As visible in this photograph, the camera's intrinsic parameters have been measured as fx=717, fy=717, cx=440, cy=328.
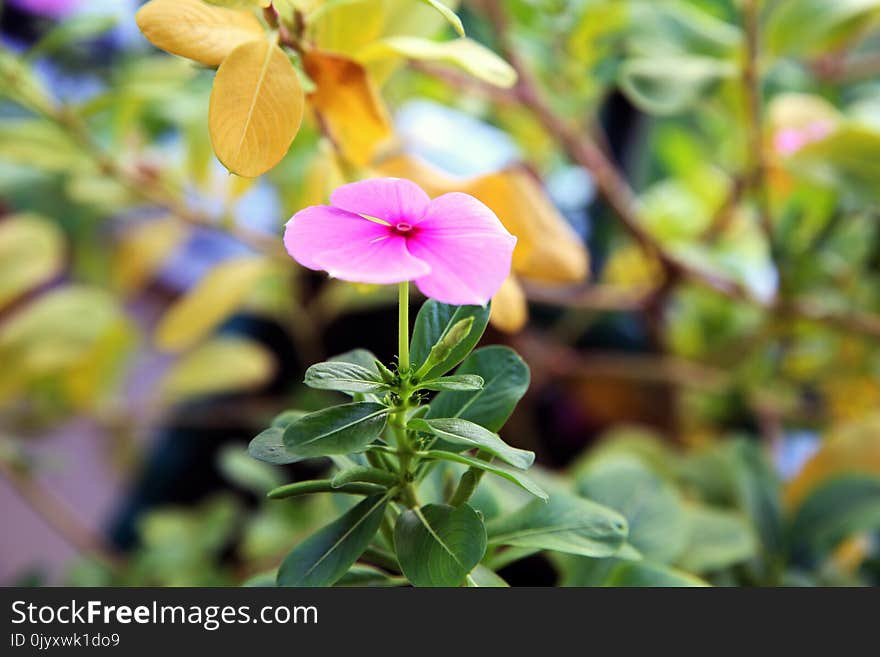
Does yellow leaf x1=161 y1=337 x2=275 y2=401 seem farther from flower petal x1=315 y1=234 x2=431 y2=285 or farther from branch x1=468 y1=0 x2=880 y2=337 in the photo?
flower petal x1=315 y1=234 x2=431 y2=285

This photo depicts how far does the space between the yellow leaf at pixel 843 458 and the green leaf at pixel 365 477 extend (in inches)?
13.4

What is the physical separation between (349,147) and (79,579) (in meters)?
0.51

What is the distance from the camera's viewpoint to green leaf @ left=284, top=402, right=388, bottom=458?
0.69 feet

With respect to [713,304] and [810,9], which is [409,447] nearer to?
[810,9]

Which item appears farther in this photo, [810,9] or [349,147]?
[810,9]

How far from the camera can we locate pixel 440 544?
23 cm

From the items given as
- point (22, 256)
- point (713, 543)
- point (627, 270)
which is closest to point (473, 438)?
point (713, 543)

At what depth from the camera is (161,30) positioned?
0.23 meters

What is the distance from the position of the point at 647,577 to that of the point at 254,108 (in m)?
0.24

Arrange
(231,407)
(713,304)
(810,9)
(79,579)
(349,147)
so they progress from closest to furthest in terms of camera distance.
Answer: (349,147) < (810,9) < (79,579) < (713,304) < (231,407)

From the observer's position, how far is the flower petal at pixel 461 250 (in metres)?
0.19

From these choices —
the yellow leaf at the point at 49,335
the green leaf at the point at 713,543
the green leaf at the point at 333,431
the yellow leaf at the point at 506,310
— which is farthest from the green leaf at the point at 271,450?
the yellow leaf at the point at 49,335

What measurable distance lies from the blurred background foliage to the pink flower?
0.05m
